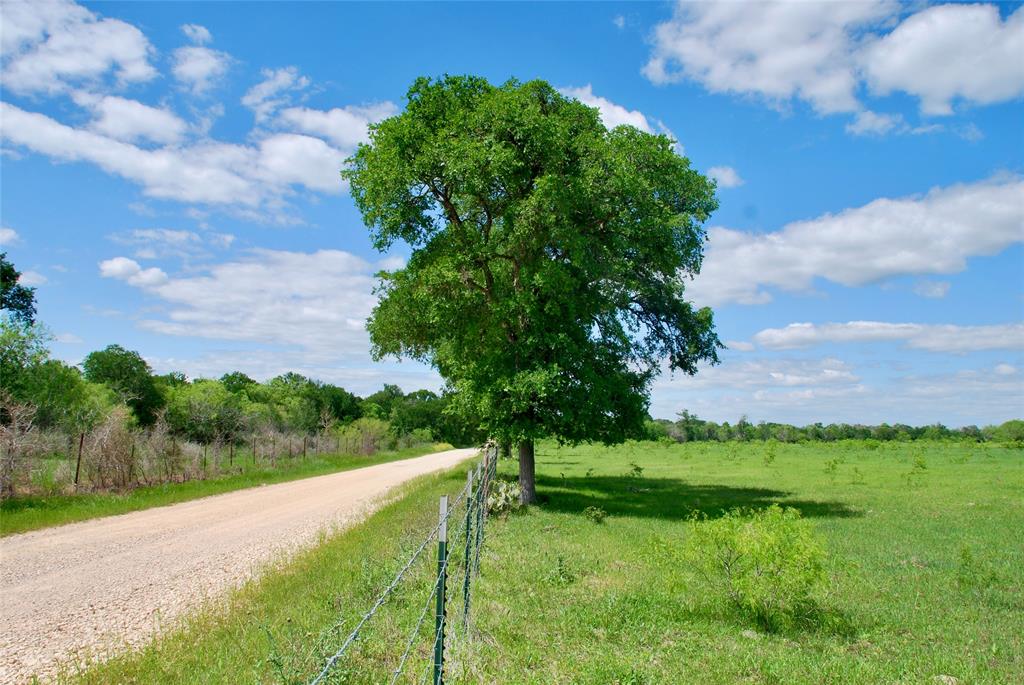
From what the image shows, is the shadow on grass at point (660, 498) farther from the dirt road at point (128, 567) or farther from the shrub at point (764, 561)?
the shrub at point (764, 561)

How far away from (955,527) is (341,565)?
14907 millimetres

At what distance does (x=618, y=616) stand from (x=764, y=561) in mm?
1850

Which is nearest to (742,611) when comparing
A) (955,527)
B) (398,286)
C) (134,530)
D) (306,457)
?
(955,527)

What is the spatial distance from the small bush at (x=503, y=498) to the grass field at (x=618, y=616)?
994 millimetres

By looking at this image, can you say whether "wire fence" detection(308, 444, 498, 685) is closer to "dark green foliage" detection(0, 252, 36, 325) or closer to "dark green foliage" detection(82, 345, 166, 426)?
"dark green foliage" detection(0, 252, 36, 325)

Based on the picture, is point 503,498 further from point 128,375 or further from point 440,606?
point 128,375

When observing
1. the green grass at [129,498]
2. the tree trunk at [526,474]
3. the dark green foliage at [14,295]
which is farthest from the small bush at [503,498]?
the dark green foliage at [14,295]

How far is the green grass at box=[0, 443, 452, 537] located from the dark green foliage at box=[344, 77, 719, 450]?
943 cm

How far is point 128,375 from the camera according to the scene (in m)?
68.7

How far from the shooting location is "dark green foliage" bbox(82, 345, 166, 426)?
66.6 m

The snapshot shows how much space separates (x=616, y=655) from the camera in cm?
697

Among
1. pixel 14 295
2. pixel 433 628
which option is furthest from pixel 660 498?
pixel 14 295

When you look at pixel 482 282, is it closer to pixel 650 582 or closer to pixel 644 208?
pixel 644 208

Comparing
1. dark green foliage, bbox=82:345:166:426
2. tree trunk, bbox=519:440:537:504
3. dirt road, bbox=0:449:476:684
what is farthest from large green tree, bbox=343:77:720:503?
dark green foliage, bbox=82:345:166:426
